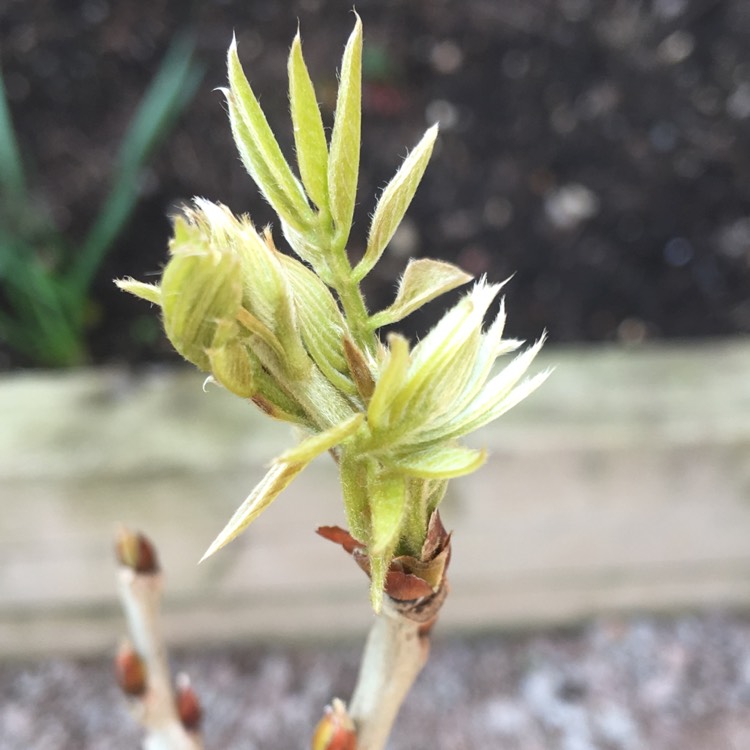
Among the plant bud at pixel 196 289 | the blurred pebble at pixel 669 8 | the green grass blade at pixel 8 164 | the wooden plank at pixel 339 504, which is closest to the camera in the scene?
the plant bud at pixel 196 289

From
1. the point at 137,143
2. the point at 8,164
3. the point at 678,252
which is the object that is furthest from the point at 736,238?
the point at 8,164

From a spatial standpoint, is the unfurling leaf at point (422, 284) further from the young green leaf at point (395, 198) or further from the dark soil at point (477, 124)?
the dark soil at point (477, 124)

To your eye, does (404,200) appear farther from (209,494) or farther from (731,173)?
(731,173)

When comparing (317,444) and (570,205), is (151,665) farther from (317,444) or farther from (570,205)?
(570,205)

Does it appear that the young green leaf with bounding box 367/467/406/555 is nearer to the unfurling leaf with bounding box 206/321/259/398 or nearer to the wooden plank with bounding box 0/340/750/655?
the unfurling leaf with bounding box 206/321/259/398

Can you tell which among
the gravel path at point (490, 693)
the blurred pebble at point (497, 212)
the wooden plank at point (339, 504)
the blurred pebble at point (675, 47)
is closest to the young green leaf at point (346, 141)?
the wooden plank at point (339, 504)

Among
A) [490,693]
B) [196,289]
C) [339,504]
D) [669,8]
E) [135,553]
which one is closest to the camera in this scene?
[196,289]

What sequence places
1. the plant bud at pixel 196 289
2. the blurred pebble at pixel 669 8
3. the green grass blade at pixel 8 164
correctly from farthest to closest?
the blurred pebble at pixel 669 8
the green grass blade at pixel 8 164
the plant bud at pixel 196 289
